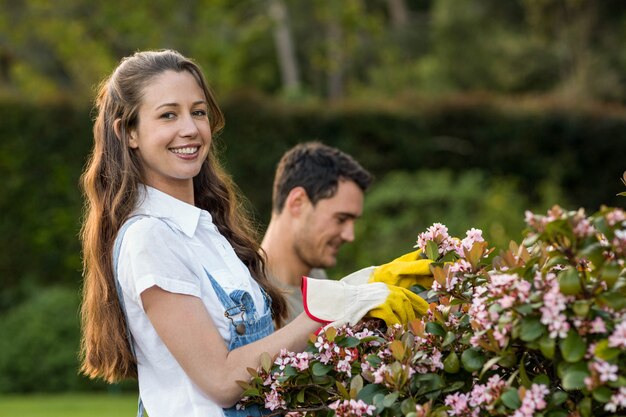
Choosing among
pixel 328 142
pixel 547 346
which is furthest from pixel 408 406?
pixel 328 142

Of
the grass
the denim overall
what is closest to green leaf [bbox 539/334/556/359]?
the denim overall

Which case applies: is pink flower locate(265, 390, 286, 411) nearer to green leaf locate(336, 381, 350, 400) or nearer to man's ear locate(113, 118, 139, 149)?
green leaf locate(336, 381, 350, 400)

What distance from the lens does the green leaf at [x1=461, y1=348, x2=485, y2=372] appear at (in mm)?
2137

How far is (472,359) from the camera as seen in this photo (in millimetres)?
2146

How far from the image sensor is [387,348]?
233cm

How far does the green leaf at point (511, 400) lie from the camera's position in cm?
201

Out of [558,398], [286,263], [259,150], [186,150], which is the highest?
[186,150]

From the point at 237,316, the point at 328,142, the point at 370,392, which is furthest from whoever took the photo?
the point at 328,142

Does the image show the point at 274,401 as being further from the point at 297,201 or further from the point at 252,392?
the point at 297,201

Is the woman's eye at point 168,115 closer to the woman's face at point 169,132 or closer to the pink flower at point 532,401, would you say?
the woman's face at point 169,132

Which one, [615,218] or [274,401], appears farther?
[274,401]

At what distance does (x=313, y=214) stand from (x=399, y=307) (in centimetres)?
227

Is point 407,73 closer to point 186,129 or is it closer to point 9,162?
point 9,162

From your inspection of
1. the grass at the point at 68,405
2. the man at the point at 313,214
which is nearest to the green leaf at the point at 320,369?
the man at the point at 313,214
